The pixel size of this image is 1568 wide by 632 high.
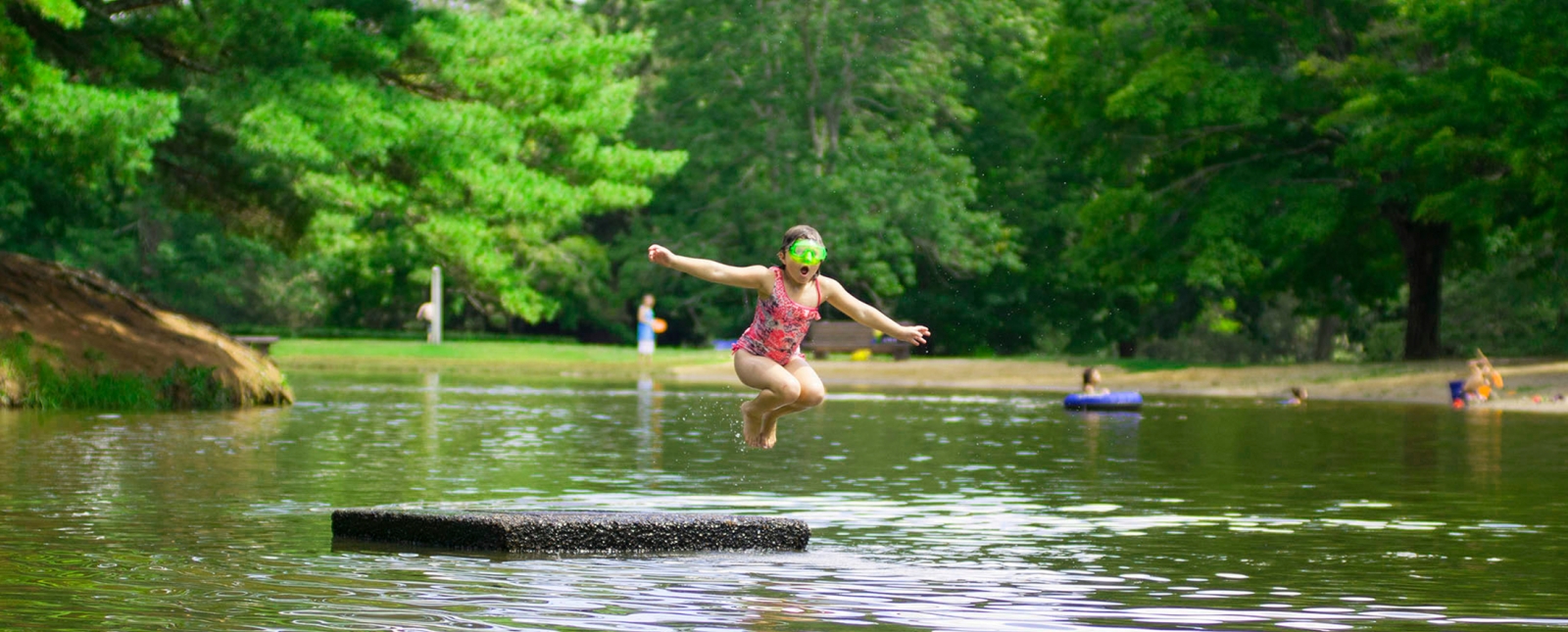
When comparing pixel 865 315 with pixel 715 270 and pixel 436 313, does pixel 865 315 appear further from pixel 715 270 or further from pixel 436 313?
pixel 436 313

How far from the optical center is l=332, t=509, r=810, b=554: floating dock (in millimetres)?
12789

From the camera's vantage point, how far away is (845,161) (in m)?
60.2

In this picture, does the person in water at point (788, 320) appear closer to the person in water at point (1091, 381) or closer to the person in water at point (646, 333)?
the person in water at point (1091, 381)

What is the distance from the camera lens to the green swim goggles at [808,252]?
1279cm

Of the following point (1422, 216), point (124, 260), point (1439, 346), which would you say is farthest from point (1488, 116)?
point (124, 260)

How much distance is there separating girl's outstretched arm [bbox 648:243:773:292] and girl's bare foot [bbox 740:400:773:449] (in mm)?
1023

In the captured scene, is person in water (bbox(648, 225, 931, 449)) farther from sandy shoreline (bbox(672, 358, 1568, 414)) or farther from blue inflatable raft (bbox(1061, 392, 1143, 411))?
sandy shoreline (bbox(672, 358, 1568, 414))

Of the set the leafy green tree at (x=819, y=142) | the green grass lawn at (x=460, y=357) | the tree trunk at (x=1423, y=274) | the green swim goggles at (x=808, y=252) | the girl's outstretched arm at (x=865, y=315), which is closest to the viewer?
the green swim goggles at (x=808, y=252)

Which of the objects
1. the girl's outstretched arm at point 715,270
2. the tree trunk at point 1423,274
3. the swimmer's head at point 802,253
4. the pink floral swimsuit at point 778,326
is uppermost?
the tree trunk at point 1423,274

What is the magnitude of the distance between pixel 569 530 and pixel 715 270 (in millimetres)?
A: 1789

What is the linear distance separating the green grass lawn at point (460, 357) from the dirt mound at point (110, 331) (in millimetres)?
18285

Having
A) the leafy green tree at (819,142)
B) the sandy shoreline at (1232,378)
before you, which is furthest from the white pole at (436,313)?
the sandy shoreline at (1232,378)

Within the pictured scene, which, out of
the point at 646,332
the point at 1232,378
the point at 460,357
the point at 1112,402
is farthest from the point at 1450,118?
the point at 460,357

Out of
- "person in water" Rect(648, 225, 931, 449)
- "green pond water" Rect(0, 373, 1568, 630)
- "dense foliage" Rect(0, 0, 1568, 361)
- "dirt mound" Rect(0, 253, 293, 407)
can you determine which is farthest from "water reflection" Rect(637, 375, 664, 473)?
"dirt mound" Rect(0, 253, 293, 407)
